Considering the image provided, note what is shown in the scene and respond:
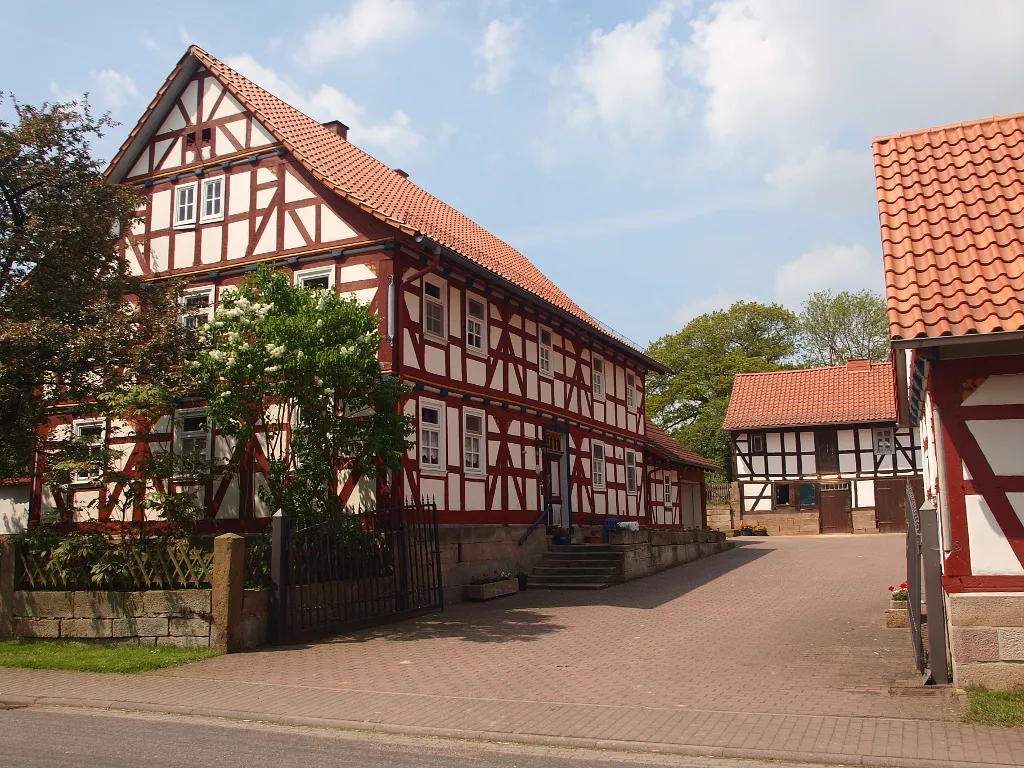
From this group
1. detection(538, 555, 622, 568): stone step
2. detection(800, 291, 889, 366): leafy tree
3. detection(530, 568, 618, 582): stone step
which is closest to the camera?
detection(530, 568, 618, 582): stone step

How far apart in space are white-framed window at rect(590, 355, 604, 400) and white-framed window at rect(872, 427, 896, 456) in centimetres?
1805

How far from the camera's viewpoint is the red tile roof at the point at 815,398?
132 feet

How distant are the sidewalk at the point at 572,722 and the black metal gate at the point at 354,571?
97.7 inches

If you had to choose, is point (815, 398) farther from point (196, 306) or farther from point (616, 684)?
point (616, 684)

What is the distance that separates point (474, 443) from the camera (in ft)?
65.3

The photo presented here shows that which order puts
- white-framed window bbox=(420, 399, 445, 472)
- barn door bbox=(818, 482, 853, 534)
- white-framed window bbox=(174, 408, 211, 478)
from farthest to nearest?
barn door bbox=(818, 482, 853, 534)
white-framed window bbox=(174, 408, 211, 478)
white-framed window bbox=(420, 399, 445, 472)

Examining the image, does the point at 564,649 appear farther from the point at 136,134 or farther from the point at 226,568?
the point at 136,134

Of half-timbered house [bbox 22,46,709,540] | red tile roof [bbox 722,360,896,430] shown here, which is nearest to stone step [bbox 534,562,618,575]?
half-timbered house [bbox 22,46,709,540]

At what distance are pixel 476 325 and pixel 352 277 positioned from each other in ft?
11.4

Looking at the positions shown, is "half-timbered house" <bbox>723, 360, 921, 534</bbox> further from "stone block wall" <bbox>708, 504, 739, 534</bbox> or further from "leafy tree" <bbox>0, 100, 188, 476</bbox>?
"leafy tree" <bbox>0, 100, 188, 476</bbox>

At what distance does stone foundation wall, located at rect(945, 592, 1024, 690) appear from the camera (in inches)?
339

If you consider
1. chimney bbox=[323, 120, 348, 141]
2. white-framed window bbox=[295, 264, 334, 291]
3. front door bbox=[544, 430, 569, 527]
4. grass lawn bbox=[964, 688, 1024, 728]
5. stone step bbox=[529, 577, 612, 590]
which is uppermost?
chimney bbox=[323, 120, 348, 141]

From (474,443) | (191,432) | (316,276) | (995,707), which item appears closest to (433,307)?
(316,276)

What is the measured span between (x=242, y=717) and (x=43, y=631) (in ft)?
20.7
